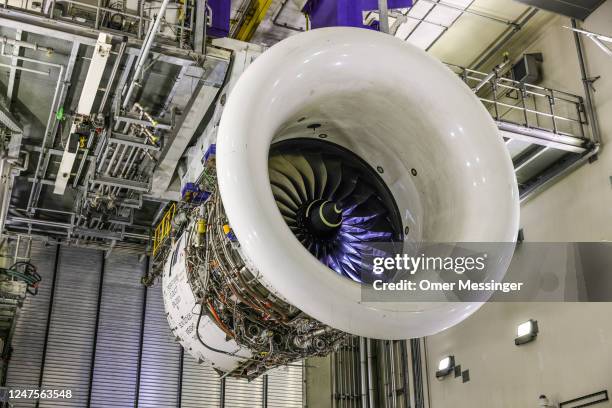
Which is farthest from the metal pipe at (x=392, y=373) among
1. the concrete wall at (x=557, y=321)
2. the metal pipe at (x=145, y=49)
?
the metal pipe at (x=145, y=49)

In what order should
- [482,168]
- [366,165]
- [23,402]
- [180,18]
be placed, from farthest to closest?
[23,402]
[180,18]
[366,165]
[482,168]

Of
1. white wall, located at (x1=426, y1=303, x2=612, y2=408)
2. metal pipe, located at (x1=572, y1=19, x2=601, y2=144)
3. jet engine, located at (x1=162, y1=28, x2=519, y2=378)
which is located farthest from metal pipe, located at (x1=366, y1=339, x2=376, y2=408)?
jet engine, located at (x1=162, y1=28, x2=519, y2=378)

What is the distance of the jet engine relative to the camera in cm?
343

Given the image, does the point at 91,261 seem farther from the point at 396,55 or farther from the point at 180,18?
the point at 396,55

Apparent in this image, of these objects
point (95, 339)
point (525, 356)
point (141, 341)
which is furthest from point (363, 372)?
point (95, 339)

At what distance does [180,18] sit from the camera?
6.99 m

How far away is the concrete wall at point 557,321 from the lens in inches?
318

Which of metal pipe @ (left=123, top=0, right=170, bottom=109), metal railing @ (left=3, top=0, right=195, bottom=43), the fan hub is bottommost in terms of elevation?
the fan hub

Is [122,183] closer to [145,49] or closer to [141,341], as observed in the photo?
[145,49]

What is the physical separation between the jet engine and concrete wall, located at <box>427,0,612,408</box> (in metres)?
4.14

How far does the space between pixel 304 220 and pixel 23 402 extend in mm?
8082

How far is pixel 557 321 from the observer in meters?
8.53

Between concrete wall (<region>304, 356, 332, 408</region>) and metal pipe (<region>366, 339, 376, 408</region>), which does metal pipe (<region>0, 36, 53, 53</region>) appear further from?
concrete wall (<region>304, 356, 332, 408</region>)

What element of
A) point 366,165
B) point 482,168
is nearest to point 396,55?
point 482,168
